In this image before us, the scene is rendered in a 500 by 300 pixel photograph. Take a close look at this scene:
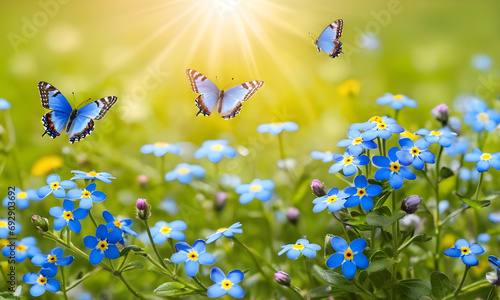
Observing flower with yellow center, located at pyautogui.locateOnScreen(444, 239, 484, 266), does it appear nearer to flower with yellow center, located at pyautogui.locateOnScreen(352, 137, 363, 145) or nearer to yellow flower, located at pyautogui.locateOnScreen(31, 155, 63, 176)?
flower with yellow center, located at pyautogui.locateOnScreen(352, 137, 363, 145)

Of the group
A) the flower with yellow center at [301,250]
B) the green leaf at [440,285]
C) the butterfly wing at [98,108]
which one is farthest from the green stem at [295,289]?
the butterfly wing at [98,108]

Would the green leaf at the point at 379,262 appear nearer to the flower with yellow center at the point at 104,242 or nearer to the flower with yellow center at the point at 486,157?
Answer: the flower with yellow center at the point at 486,157

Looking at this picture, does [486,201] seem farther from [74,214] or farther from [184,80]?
[184,80]

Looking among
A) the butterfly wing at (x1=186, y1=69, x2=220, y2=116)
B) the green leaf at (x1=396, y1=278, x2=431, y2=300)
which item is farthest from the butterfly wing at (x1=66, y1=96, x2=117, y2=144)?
the green leaf at (x1=396, y1=278, x2=431, y2=300)

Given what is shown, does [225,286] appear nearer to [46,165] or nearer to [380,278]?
[380,278]

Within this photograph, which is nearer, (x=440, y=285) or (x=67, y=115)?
(x=440, y=285)

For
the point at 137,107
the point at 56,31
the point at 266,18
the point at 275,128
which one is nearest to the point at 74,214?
the point at 275,128

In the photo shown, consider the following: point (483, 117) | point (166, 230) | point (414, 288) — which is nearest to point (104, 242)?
point (166, 230)
